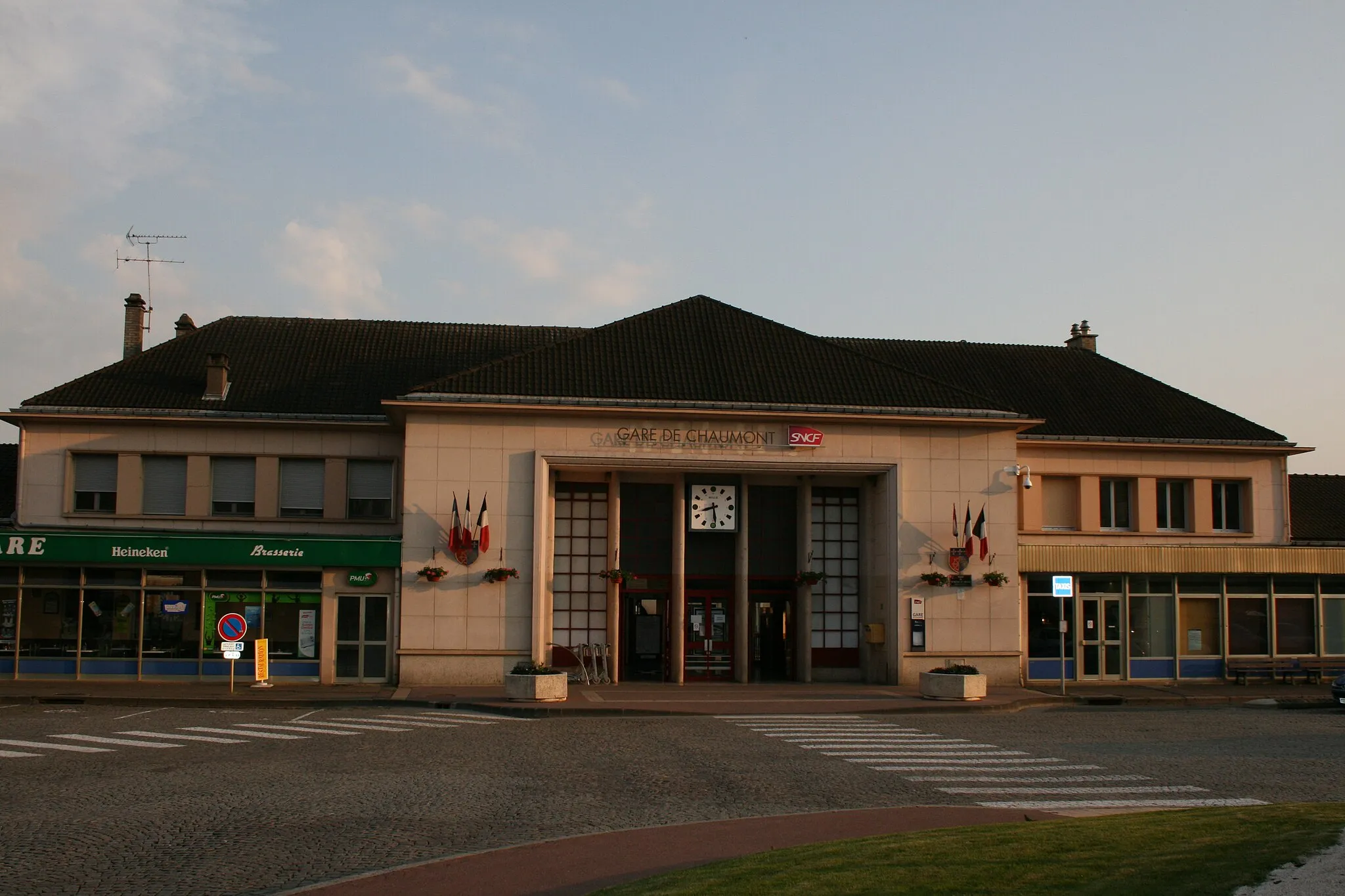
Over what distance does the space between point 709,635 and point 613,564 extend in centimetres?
323

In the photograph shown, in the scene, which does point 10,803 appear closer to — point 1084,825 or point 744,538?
point 1084,825

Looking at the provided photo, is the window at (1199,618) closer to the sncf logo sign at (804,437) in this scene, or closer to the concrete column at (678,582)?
the sncf logo sign at (804,437)

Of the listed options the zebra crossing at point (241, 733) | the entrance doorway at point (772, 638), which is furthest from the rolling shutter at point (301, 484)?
the entrance doorway at point (772, 638)

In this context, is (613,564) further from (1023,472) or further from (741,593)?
(1023,472)

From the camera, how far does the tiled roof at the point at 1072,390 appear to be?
113 ft

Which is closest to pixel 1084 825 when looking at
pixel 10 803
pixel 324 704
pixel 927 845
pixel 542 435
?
pixel 927 845

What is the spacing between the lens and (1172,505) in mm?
34594

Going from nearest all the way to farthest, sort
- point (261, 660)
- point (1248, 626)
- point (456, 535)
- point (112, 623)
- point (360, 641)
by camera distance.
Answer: point (261, 660)
point (456, 535)
point (112, 623)
point (360, 641)
point (1248, 626)

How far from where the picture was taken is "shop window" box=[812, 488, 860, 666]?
32344 millimetres

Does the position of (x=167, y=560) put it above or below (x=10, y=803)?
above

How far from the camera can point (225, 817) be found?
502 inches

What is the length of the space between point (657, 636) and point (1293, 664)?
16737 mm

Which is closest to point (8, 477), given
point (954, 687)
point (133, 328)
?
point (133, 328)

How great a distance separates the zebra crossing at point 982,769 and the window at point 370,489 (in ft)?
40.7
